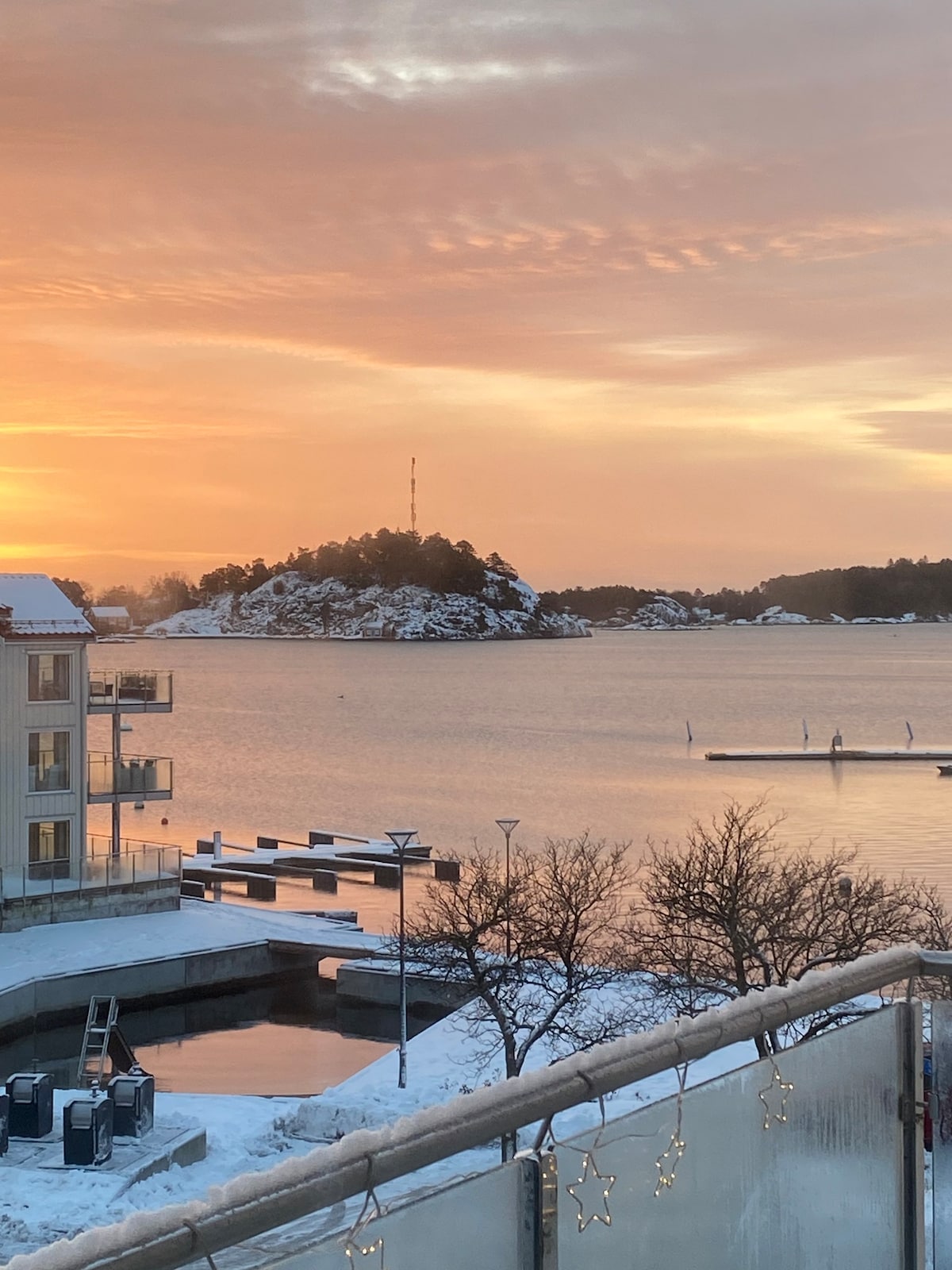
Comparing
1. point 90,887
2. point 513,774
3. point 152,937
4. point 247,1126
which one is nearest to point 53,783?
point 90,887

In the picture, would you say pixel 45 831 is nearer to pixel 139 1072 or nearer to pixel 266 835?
pixel 139 1072

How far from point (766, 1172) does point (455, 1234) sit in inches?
34.3

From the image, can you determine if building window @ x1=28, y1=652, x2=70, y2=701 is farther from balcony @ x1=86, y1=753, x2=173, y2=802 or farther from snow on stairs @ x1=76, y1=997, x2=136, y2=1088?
snow on stairs @ x1=76, y1=997, x2=136, y2=1088

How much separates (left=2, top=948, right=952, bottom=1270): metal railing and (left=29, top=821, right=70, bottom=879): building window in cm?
3255

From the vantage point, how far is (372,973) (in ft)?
113

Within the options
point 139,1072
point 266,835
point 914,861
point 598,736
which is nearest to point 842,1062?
point 139,1072

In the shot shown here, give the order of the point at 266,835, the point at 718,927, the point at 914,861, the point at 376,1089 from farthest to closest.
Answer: the point at 266,835 < the point at 914,861 < the point at 718,927 < the point at 376,1089

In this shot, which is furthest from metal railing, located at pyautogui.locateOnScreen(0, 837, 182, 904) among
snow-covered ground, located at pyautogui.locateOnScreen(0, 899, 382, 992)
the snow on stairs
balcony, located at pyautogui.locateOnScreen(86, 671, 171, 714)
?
the snow on stairs

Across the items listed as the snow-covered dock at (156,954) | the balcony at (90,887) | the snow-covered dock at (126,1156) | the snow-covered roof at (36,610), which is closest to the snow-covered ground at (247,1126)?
the snow-covered dock at (126,1156)

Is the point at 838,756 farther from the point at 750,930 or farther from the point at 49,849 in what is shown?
the point at 750,930

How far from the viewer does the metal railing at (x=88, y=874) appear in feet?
109

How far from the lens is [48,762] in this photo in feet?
114

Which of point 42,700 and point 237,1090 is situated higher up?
point 42,700

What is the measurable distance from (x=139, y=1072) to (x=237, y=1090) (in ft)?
A: 28.1
